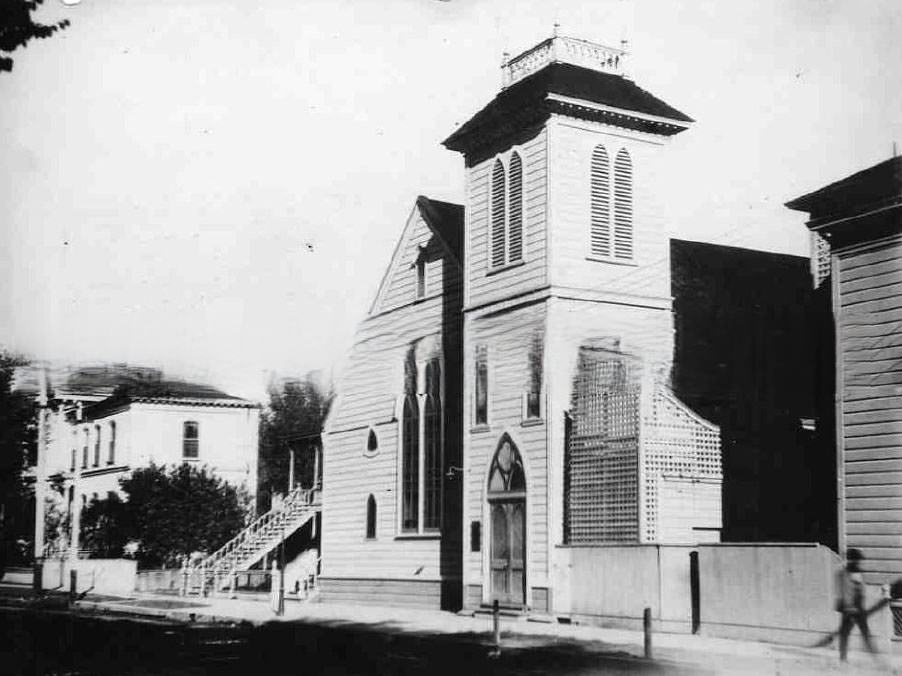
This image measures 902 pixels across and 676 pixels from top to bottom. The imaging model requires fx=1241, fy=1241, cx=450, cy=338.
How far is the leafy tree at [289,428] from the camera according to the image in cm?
3213

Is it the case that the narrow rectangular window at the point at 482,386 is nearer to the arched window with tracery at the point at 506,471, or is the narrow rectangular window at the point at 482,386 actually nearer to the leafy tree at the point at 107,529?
the arched window with tracery at the point at 506,471

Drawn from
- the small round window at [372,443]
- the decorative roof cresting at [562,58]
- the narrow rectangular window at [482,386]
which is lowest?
the small round window at [372,443]

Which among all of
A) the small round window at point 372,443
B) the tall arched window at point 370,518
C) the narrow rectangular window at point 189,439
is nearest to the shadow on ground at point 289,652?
the tall arched window at point 370,518

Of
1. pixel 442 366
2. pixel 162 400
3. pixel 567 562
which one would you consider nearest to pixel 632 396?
pixel 567 562

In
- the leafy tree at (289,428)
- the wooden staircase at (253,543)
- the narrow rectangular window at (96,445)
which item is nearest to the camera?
the leafy tree at (289,428)

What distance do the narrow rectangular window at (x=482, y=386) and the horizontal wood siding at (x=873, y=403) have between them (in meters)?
9.13

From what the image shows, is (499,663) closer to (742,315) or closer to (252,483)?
(742,315)

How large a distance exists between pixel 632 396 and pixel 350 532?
11.3m

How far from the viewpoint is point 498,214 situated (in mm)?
26312

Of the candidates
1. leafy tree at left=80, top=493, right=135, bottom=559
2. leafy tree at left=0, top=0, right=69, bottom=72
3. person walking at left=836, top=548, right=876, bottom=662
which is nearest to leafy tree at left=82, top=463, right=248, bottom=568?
leafy tree at left=80, top=493, right=135, bottom=559

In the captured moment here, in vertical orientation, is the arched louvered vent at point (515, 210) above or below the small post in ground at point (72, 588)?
above

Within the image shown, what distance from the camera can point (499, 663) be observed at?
53.6 feet

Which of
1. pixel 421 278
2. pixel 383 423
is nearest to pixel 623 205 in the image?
pixel 421 278

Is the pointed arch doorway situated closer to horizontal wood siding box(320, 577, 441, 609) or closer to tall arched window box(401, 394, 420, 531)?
horizontal wood siding box(320, 577, 441, 609)
